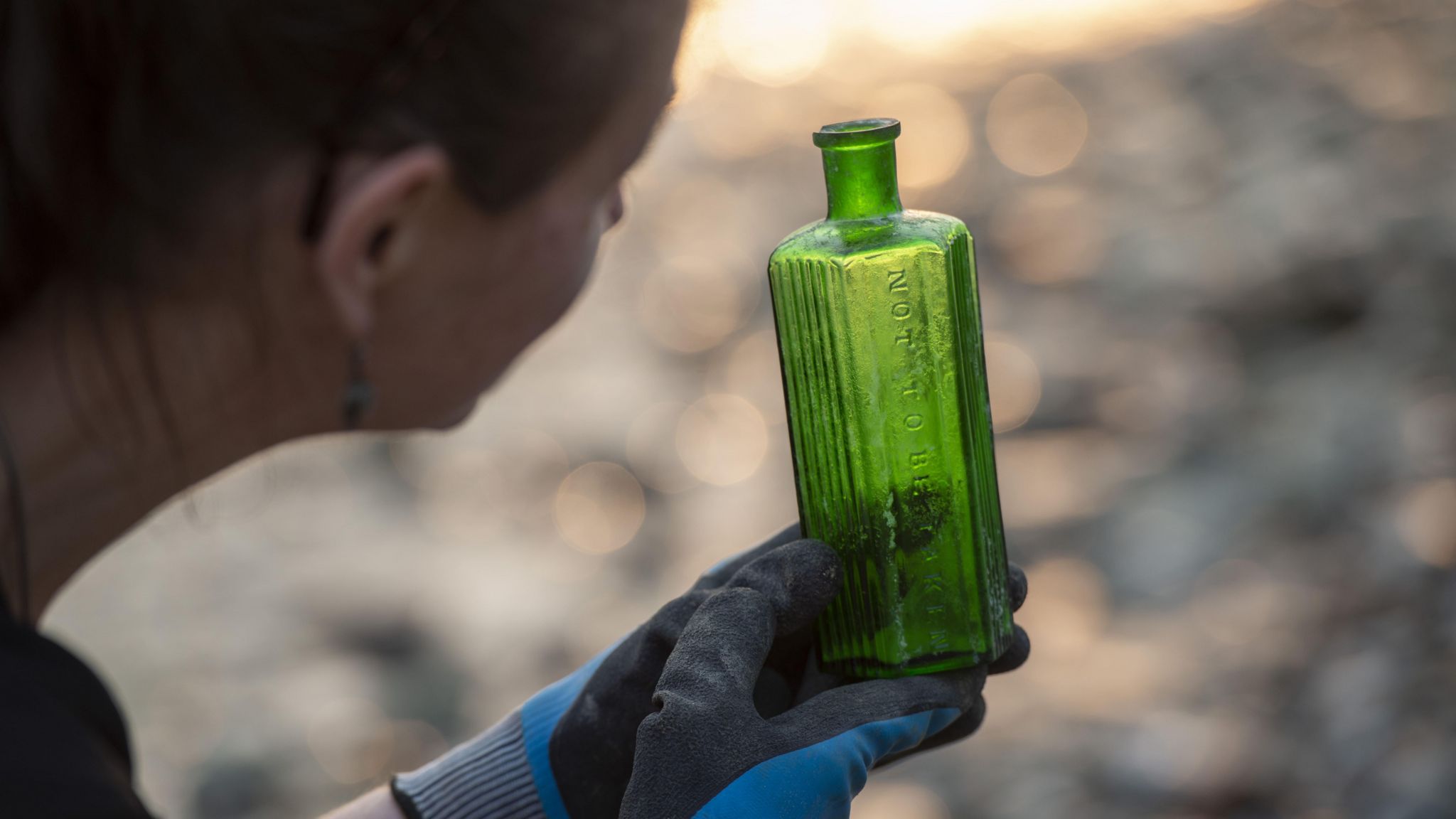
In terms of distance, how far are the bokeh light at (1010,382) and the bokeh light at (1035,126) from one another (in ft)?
7.54

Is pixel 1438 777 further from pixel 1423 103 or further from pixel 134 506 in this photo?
pixel 1423 103

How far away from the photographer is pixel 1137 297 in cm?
586

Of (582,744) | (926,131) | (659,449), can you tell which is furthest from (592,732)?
(926,131)

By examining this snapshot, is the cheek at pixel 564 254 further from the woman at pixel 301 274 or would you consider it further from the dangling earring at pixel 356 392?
the dangling earring at pixel 356 392

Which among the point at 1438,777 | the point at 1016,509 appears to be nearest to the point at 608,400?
the point at 1016,509

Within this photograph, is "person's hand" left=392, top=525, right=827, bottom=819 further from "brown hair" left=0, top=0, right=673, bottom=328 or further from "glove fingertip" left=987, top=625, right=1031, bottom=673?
"brown hair" left=0, top=0, right=673, bottom=328

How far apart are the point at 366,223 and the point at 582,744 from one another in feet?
2.37

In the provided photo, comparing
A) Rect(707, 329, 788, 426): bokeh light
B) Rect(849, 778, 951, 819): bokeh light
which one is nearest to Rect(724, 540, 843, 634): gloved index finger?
Rect(849, 778, 951, 819): bokeh light

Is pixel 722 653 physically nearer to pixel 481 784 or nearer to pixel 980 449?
pixel 980 449

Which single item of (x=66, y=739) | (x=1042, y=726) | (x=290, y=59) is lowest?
(x=1042, y=726)

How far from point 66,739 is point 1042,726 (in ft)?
9.76

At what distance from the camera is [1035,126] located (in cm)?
858

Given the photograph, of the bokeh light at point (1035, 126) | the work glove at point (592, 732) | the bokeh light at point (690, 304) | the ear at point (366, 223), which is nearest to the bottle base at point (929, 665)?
the work glove at point (592, 732)

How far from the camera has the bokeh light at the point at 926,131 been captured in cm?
794
